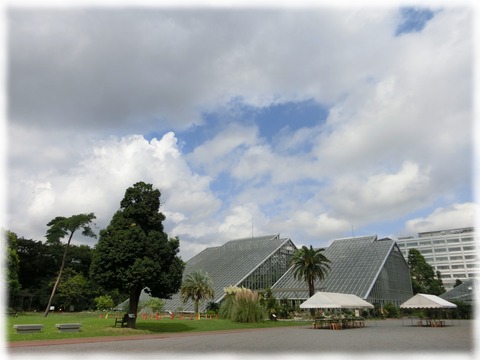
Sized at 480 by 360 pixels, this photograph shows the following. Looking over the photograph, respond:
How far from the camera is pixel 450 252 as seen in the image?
128 meters

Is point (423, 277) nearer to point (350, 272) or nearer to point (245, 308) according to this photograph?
point (350, 272)

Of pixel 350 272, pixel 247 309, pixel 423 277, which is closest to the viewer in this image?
pixel 247 309

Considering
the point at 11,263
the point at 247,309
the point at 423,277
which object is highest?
the point at 11,263

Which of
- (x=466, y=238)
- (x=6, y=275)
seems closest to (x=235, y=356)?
(x=6, y=275)

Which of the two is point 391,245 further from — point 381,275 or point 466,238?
point 466,238

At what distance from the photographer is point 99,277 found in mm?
22344

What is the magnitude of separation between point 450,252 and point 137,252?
135 meters

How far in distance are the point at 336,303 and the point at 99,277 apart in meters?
18.2

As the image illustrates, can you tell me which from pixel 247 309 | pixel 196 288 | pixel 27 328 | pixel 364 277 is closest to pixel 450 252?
pixel 364 277

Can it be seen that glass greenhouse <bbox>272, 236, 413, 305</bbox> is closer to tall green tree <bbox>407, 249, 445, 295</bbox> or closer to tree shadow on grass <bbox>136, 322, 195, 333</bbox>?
tall green tree <bbox>407, 249, 445, 295</bbox>

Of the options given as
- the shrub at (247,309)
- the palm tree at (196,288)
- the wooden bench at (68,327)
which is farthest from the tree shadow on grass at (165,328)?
the palm tree at (196,288)

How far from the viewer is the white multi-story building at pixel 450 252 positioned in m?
121

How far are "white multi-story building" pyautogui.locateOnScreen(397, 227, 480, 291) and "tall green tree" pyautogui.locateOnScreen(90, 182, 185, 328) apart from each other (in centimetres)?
12354

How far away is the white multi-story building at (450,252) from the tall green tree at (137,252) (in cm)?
12354
